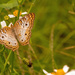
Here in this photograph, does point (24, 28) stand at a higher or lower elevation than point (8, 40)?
higher

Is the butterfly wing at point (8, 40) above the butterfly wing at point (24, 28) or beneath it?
beneath

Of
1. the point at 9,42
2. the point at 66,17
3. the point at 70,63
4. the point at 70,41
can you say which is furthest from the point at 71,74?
Result: the point at 66,17

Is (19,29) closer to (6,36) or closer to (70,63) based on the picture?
(6,36)
